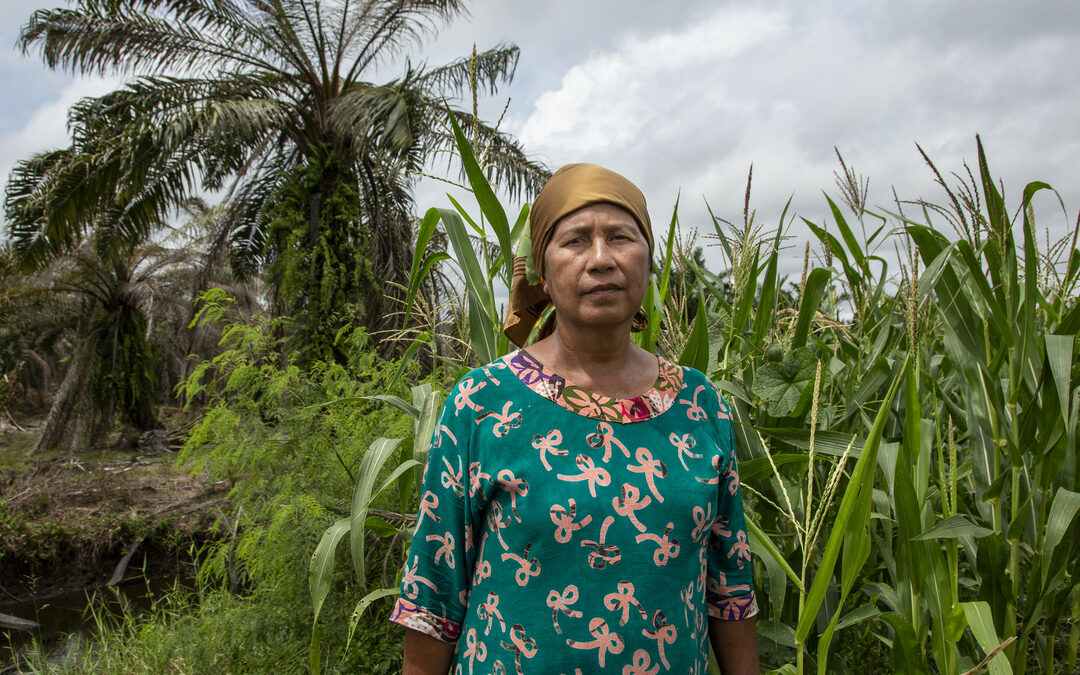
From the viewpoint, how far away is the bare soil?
8.23 meters

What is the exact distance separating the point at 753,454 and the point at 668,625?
64cm

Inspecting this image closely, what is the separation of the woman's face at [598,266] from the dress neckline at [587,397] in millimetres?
111

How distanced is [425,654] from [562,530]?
335 mm

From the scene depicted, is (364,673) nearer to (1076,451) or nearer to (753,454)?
(753,454)

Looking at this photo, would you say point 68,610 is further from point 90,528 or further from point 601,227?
point 601,227

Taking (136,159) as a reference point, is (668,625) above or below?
below

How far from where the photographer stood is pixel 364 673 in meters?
2.74

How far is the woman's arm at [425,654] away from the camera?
1185 mm

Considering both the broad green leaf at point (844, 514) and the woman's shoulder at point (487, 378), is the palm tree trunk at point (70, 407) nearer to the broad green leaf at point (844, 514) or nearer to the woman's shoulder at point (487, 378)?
the woman's shoulder at point (487, 378)

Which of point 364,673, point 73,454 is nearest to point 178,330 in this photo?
point 73,454

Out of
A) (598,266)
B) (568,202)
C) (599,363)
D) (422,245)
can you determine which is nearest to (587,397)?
(599,363)

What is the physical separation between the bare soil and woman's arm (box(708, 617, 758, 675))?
7.29 metres

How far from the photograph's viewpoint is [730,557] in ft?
4.19

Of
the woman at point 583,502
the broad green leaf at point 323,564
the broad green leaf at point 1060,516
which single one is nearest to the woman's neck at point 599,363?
the woman at point 583,502
